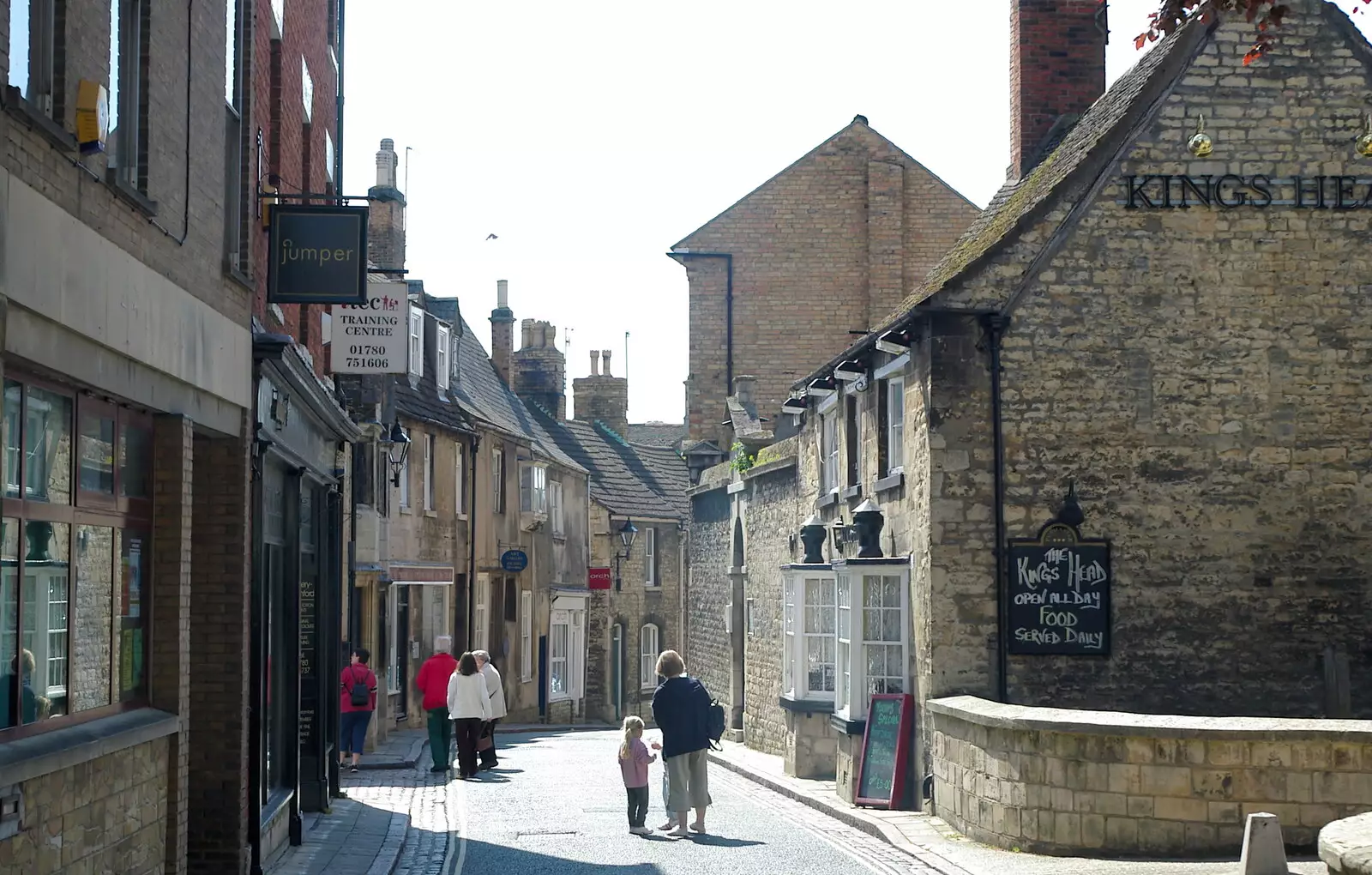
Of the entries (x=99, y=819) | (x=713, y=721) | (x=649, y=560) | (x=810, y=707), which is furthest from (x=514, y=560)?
(x=99, y=819)

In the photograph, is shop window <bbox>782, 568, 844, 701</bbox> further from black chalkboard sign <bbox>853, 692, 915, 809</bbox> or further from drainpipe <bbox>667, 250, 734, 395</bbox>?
drainpipe <bbox>667, 250, 734, 395</bbox>

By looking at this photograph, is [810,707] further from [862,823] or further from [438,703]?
[862,823]

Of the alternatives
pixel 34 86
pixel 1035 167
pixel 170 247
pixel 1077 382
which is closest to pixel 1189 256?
pixel 1077 382

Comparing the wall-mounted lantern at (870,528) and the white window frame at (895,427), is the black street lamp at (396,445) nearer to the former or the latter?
the wall-mounted lantern at (870,528)

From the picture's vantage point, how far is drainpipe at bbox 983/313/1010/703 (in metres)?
17.3

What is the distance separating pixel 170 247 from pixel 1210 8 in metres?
5.87

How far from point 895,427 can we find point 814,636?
4.06 m

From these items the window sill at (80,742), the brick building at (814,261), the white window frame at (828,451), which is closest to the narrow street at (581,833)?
the window sill at (80,742)

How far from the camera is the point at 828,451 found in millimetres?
23062

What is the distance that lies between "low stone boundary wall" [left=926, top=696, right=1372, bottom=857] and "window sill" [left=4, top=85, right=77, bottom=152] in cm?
843

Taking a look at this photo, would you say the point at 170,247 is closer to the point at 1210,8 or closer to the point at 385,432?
the point at 1210,8

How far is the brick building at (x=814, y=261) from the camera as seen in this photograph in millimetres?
37281

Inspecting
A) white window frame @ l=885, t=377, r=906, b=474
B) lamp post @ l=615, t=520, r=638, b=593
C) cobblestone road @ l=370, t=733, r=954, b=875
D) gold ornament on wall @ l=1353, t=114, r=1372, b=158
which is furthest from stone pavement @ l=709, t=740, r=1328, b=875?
lamp post @ l=615, t=520, r=638, b=593

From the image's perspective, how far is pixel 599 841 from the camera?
15250 mm
